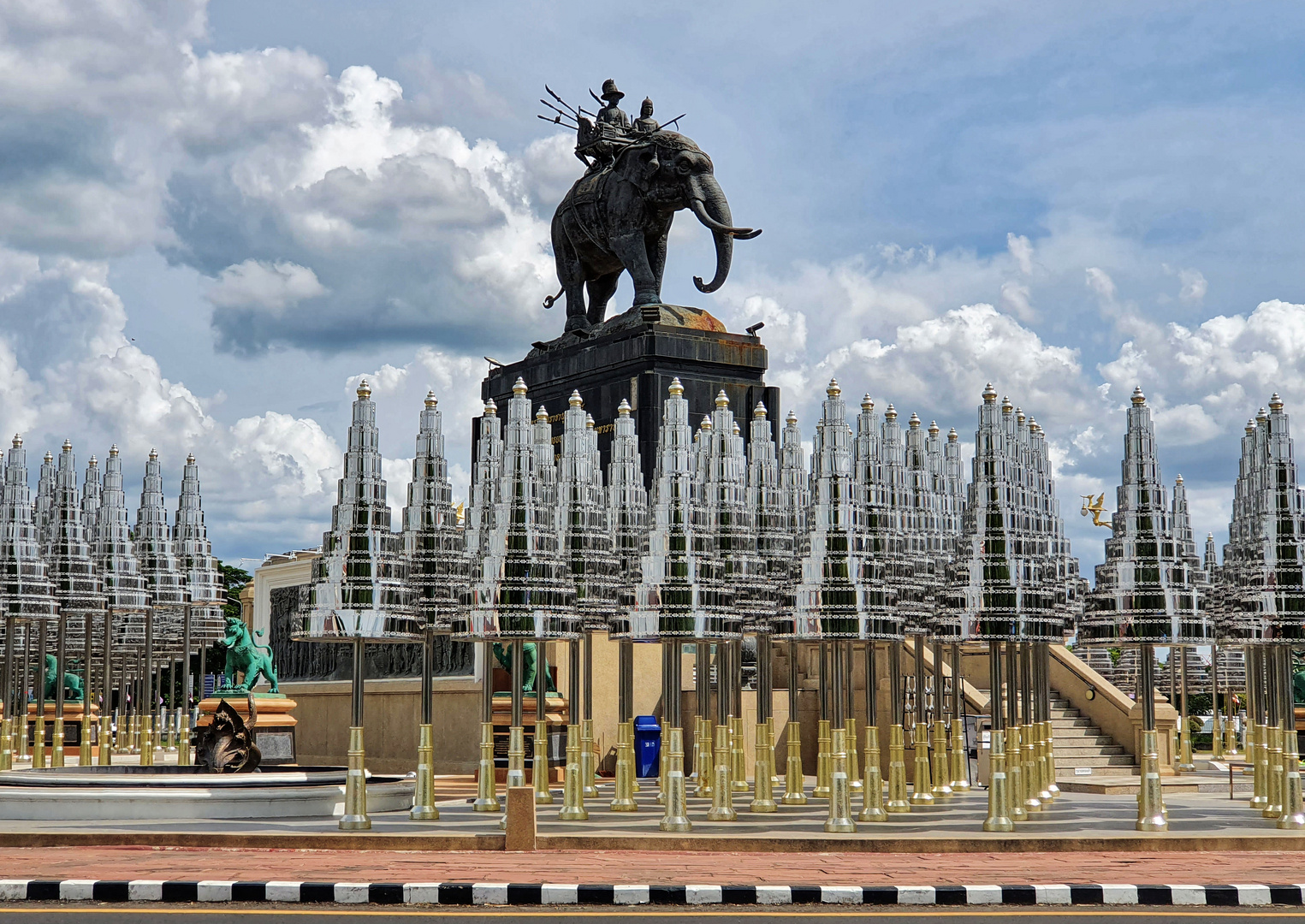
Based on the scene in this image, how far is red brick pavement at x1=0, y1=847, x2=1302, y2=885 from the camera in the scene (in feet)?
49.8

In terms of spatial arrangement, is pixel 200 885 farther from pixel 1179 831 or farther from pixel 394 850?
pixel 1179 831

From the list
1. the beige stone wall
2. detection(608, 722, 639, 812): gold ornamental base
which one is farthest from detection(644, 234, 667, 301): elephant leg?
detection(608, 722, 639, 812): gold ornamental base

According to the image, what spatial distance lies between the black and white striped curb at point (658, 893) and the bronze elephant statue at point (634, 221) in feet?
71.8

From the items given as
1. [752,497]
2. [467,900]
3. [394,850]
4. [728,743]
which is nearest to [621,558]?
[752,497]

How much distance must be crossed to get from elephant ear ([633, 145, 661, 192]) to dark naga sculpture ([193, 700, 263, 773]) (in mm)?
16516

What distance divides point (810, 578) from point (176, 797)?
28.1 feet

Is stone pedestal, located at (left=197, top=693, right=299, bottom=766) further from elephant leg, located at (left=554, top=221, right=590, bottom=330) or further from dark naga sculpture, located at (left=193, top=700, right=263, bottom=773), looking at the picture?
elephant leg, located at (left=554, top=221, right=590, bottom=330)

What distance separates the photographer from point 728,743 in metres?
21.6

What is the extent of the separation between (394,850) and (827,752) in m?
7.13

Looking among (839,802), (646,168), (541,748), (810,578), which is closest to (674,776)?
(839,802)

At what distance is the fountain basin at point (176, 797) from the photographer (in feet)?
68.5

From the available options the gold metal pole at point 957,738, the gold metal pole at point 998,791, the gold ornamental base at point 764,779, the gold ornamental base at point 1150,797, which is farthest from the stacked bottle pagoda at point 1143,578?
the gold metal pole at point 957,738

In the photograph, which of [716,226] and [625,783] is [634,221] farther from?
[625,783]

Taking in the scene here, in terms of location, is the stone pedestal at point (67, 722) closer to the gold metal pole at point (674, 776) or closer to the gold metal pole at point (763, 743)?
the gold metal pole at point (763, 743)
